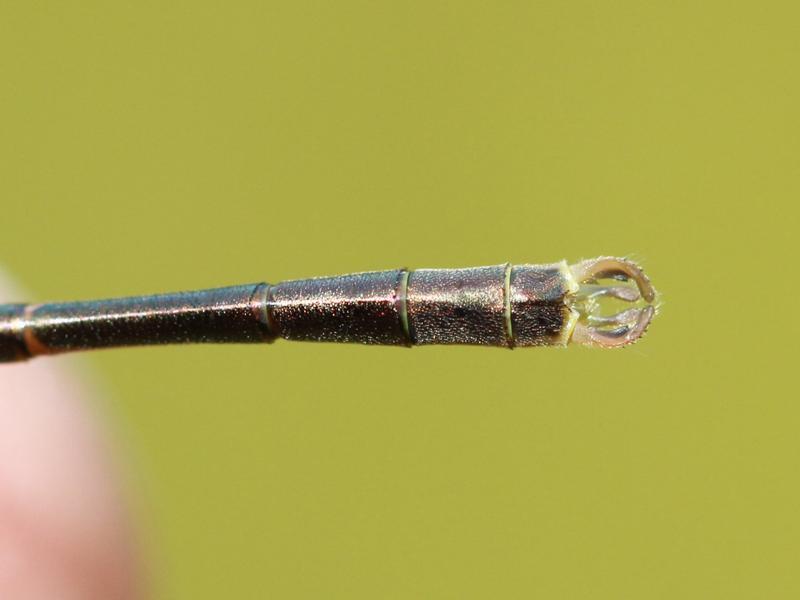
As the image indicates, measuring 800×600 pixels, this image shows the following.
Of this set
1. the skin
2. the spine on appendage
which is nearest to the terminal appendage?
the spine on appendage

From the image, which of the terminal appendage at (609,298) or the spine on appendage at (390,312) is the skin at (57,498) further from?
the terminal appendage at (609,298)

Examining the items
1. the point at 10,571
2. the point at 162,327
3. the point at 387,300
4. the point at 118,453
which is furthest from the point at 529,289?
the point at 118,453

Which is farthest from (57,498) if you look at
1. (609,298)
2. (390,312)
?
(609,298)

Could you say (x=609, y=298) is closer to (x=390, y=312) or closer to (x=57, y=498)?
(x=390, y=312)

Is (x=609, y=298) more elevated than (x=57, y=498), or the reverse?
(x=609, y=298)

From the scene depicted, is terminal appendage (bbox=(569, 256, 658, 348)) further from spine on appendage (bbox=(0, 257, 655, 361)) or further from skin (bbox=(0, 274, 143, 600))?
skin (bbox=(0, 274, 143, 600))
